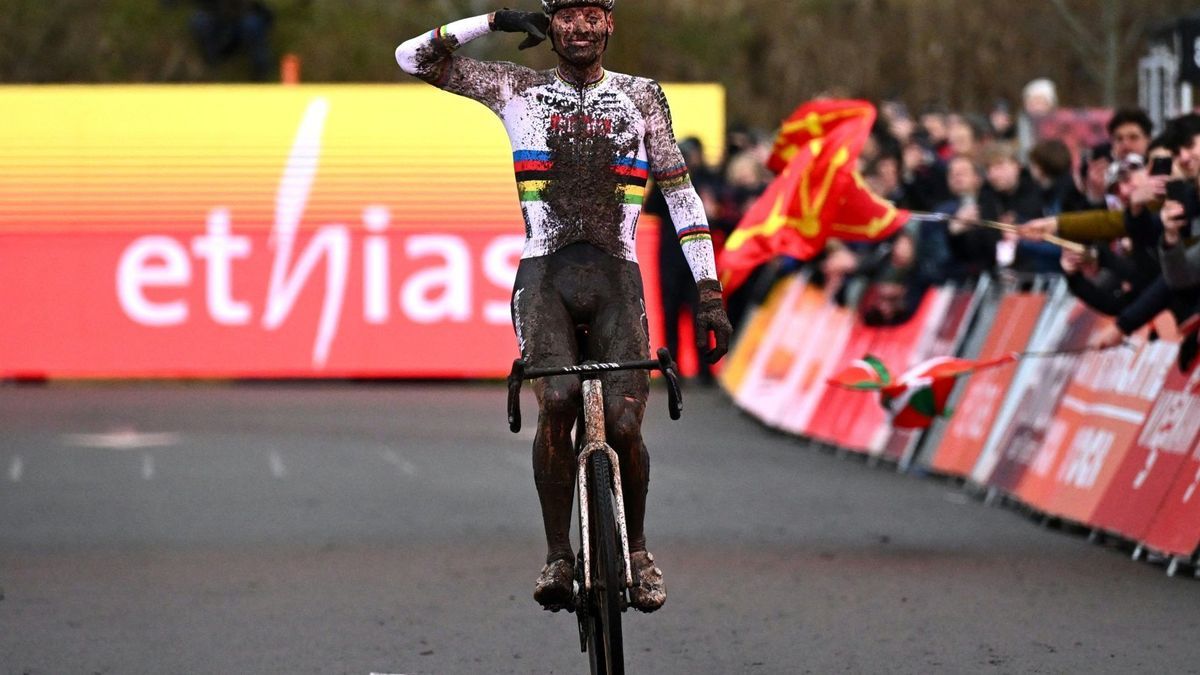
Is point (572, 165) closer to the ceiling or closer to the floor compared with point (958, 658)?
closer to the ceiling

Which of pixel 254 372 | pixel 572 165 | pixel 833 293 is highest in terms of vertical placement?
pixel 572 165

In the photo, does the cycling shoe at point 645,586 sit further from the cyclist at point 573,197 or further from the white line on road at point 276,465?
the white line on road at point 276,465

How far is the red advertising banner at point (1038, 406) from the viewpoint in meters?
15.0

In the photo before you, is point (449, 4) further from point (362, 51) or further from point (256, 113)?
point (256, 113)

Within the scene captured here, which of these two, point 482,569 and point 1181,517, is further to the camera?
point 482,569

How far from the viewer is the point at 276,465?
1806 cm

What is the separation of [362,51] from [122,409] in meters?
27.8

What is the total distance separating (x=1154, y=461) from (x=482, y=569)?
307 centimetres

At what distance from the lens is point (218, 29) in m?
45.8

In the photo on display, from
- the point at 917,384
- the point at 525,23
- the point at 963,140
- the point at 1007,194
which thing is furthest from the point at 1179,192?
the point at 963,140

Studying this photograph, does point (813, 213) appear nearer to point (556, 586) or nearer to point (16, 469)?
point (16, 469)

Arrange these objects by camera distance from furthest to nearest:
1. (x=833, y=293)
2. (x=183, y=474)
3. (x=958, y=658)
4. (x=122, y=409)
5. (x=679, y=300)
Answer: (x=679, y=300) → (x=122, y=409) → (x=833, y=293) → (x=183, y=474) → (x=958, y=658)

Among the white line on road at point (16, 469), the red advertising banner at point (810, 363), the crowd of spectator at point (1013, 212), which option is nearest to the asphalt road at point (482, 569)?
the white line on road at point (16, 469)

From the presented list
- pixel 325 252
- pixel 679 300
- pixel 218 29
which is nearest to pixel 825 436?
pixel 679 300
